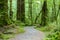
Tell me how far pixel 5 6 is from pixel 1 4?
300mm

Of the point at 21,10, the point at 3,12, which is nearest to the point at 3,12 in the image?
the point at 3,12

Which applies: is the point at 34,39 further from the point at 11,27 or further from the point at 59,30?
the point at 11,27

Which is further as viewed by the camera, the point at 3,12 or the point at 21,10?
the point at 21,10

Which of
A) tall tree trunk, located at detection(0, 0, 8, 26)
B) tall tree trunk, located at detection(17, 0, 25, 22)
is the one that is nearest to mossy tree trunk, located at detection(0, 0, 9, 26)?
tall tree trunk, located at detection(0, 0, 8, 26)

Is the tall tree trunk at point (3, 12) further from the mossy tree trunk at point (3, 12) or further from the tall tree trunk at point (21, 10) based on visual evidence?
the tall tree trunk at point (21, 10)

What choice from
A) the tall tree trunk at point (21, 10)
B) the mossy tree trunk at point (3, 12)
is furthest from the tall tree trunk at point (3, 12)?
the tall tree trunk at point (21, 10)

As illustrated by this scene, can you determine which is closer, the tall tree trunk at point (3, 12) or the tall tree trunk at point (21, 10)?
the tall tree trunk at point (3, 12)

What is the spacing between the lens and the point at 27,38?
31.7ft

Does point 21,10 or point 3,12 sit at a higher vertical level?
point 3,12

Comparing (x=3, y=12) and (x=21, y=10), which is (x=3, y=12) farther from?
(x=21, y=10)

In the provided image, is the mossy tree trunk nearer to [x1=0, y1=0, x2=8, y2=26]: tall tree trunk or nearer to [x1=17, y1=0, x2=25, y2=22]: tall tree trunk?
[x1=0, y1=0, x2=8, y2=26]: tall tree trunk

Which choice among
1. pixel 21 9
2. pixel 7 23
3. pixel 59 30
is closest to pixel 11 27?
pixel 7 23

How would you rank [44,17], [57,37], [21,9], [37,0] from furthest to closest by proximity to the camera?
[37,0], [21,9], [44,17], [57,37]

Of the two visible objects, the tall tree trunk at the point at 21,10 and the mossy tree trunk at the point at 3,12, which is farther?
the tall tree trunk at the point at 21,10
